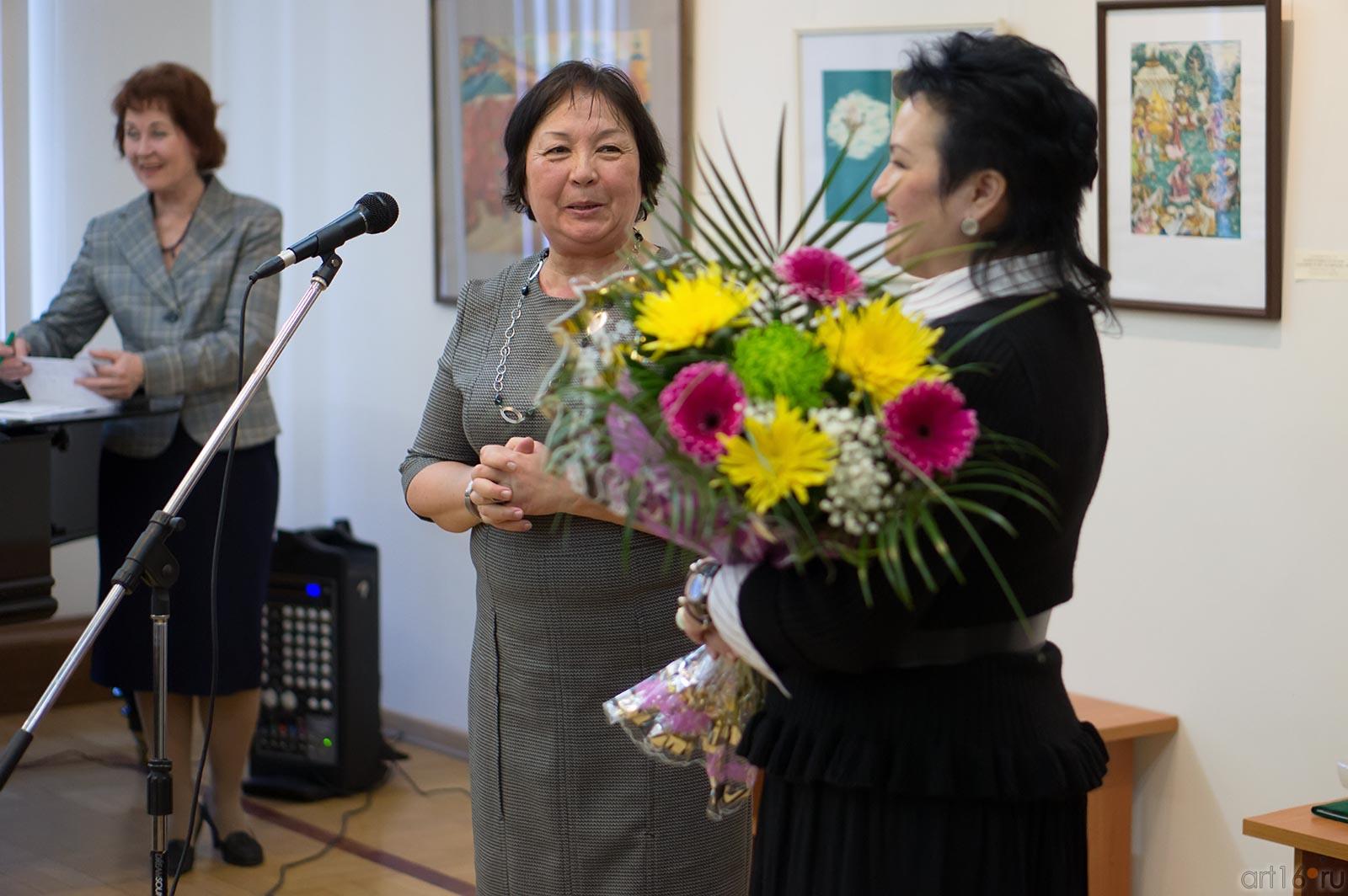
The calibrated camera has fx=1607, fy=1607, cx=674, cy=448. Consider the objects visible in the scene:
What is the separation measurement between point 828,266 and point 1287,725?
2.06 metres

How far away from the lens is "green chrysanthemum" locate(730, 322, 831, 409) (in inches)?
56.0

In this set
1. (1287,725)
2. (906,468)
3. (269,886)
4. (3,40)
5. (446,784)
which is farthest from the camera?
(3,40)

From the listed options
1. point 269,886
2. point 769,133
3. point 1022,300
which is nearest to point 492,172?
point 769,133

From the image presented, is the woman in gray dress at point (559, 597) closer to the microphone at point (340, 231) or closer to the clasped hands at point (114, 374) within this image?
the microphone at point (340, 231)

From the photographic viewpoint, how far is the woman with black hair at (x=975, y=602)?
1.55 metres

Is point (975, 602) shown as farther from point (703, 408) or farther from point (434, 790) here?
point (434, 790)

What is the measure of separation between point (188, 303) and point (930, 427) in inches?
112

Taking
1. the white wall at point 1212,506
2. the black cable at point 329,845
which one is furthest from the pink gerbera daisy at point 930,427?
the black cable at point 329,845

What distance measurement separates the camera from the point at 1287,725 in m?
3.13

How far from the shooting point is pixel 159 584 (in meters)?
2.39

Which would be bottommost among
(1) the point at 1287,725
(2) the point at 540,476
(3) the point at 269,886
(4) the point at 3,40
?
(3) the point at 269,886

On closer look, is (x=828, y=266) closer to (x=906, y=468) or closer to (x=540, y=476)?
(x=906, y=468)

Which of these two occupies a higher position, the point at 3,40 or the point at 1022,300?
the point at 3,40

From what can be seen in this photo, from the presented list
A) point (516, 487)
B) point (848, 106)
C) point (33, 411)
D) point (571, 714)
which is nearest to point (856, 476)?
point (516, 487)
